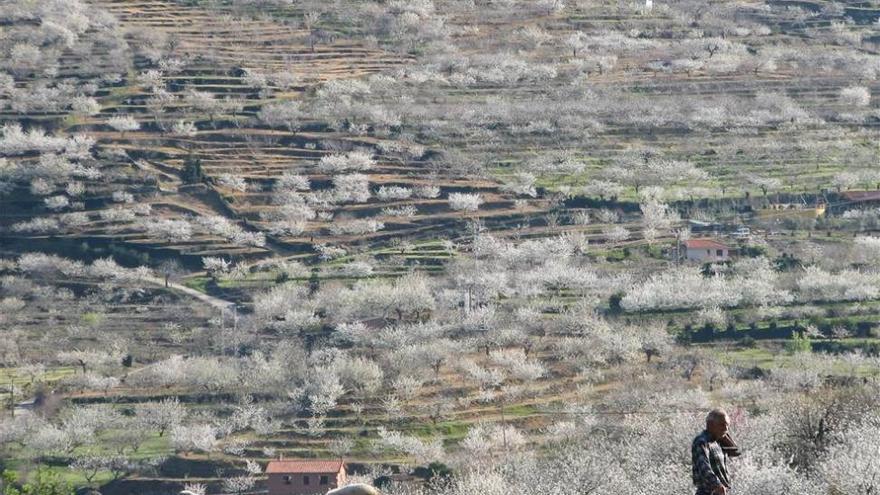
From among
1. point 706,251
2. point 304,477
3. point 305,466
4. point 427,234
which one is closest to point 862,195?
point 706,251

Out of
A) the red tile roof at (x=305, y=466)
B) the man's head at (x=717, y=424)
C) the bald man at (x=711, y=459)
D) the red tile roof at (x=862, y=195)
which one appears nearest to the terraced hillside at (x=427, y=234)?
the red tile roof at (x=862, y=195)

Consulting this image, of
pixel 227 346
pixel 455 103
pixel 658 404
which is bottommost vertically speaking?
pixel 658 404

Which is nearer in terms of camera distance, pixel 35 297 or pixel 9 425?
pixel 9 425

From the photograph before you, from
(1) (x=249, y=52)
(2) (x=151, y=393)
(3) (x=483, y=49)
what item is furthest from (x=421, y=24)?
(2) (x=151, y=393)

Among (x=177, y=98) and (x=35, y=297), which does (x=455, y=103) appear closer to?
(x=177, y=98)

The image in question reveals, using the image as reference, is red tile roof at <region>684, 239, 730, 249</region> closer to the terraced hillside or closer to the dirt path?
the terraced hillside

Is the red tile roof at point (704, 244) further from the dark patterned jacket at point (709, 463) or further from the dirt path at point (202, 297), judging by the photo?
the dark patterned jacket at point (709, 463)

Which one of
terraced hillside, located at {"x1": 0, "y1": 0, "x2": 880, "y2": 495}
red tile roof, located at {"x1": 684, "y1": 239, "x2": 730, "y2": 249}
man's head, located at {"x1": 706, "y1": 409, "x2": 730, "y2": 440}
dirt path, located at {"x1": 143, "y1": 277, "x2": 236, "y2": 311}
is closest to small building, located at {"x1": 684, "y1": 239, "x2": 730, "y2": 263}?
red tile roof, located at {"x1": 684, "y1": 239, "x2": 730, "y2": 249}

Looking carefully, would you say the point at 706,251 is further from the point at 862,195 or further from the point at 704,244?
the point at 862,195
